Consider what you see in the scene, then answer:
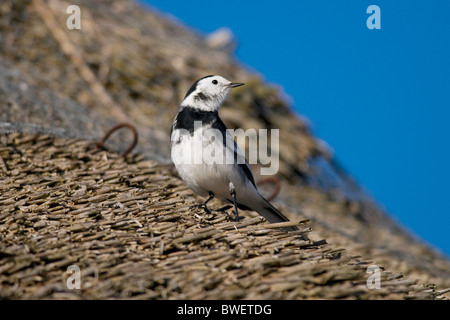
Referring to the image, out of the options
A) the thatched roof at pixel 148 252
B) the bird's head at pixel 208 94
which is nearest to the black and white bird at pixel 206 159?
the bird's head at pixel 208 94

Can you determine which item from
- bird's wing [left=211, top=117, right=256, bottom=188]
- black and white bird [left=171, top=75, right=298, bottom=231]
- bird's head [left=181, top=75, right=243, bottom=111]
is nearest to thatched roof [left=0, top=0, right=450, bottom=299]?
black and white bird [left=171, top=75, right=298, bottom=231]

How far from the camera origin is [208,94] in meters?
5.39

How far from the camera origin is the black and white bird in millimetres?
4898

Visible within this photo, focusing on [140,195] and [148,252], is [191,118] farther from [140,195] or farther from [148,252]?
[148,252]

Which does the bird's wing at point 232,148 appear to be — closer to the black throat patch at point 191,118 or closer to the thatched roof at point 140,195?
the black throat patch at point 191,118

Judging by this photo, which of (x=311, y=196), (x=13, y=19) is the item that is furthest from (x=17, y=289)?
(x=13, y=19)

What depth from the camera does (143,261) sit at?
12.3 ft

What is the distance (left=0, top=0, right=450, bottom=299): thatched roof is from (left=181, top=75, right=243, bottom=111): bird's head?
77 cm

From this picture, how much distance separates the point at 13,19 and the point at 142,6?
20.1 feet

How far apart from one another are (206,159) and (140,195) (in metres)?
0.59

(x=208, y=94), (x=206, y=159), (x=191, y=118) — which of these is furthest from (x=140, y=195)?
(x=208, y=94)

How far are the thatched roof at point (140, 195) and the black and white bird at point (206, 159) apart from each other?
0.28m

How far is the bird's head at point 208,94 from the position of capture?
5305 mm

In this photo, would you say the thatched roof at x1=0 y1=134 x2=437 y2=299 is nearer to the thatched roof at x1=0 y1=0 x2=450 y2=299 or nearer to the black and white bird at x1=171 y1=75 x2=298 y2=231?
the thatched roof at x1=0 y1=0 x2=450 y2=299
